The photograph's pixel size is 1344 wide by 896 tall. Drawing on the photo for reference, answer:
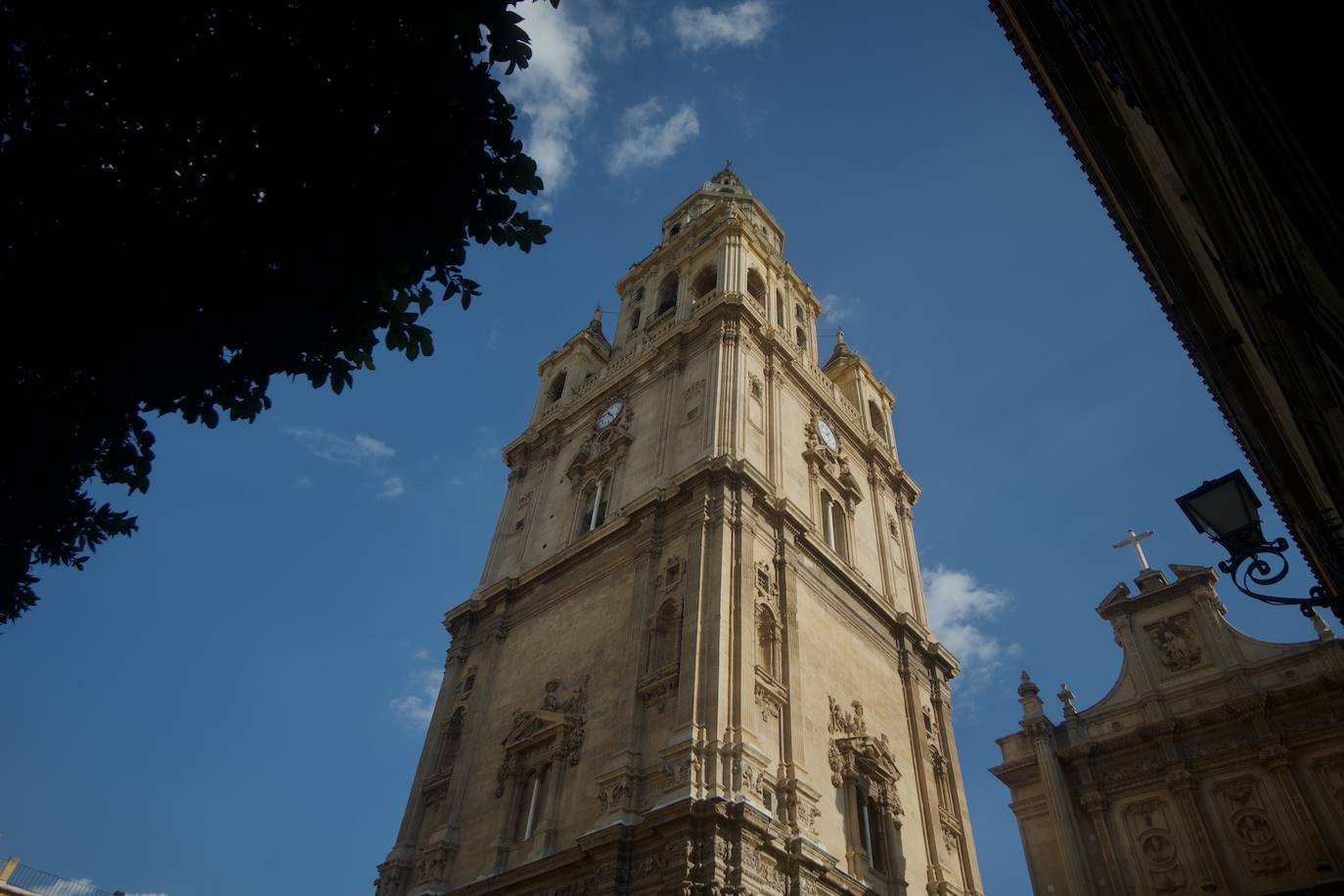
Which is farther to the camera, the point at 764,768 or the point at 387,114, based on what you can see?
the point at 764,768

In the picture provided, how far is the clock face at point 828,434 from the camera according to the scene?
103ft

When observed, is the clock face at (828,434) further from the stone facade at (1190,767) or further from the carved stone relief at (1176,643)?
Result: the carved stone relief at (1176,643)

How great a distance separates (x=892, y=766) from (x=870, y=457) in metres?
14.0

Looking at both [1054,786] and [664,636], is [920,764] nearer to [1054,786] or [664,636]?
[1054,786]

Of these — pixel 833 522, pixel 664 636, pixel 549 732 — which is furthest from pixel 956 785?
pixel 549 732

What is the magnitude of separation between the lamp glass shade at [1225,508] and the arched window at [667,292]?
31.1 m

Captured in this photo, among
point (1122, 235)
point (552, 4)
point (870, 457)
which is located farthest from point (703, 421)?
point (552, 4)

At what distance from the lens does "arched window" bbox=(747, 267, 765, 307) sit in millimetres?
36875

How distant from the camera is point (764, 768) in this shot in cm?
1847

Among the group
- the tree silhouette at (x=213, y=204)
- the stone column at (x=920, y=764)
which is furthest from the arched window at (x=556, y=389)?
the tree silhouette at (x=213, y=204)

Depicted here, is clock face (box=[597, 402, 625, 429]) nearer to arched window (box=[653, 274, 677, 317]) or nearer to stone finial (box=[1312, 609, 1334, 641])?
arched window (box=[653, 274, 677, 317])

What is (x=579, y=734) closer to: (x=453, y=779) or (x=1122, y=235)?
(x=453, y=779)

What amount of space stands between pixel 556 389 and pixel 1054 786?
25.0m

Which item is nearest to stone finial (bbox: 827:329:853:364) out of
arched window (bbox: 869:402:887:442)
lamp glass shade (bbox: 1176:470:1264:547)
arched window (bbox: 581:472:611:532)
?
arched window (bbox: 869:402:887:442)
